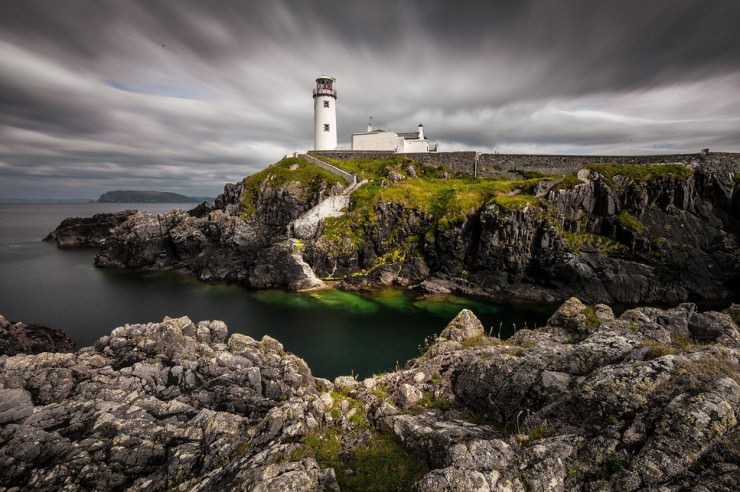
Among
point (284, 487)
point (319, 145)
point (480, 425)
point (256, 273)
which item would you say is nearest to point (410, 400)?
point (480, 425)

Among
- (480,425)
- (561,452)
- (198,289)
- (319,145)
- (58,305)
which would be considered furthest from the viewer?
(319,145)

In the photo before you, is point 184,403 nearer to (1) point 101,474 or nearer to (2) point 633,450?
(1) point 101,474

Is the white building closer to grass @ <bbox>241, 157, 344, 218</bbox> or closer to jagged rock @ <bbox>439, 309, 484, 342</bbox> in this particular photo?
grass @ <bbox>241, 157, 344, 218</bbox>

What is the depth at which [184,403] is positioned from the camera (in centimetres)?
1509

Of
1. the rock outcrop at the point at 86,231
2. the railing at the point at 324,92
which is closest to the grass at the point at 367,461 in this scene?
the railing at the point at 324,92

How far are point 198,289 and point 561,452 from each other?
146 ft

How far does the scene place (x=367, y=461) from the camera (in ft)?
32.6

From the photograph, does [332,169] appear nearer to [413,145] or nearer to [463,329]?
[413,145]

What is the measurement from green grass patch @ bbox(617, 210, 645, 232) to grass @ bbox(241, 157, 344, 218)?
133 feet

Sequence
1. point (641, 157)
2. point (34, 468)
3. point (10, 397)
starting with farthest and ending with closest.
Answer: point (641, 157) → point (10, 397) → point (34, 468)

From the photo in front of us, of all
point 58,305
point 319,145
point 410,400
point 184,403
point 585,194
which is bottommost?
point 58,305

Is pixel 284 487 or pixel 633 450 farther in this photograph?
pixel 284 487

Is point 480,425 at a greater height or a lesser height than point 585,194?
lesser

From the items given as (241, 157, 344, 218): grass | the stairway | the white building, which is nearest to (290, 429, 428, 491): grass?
the stairway
